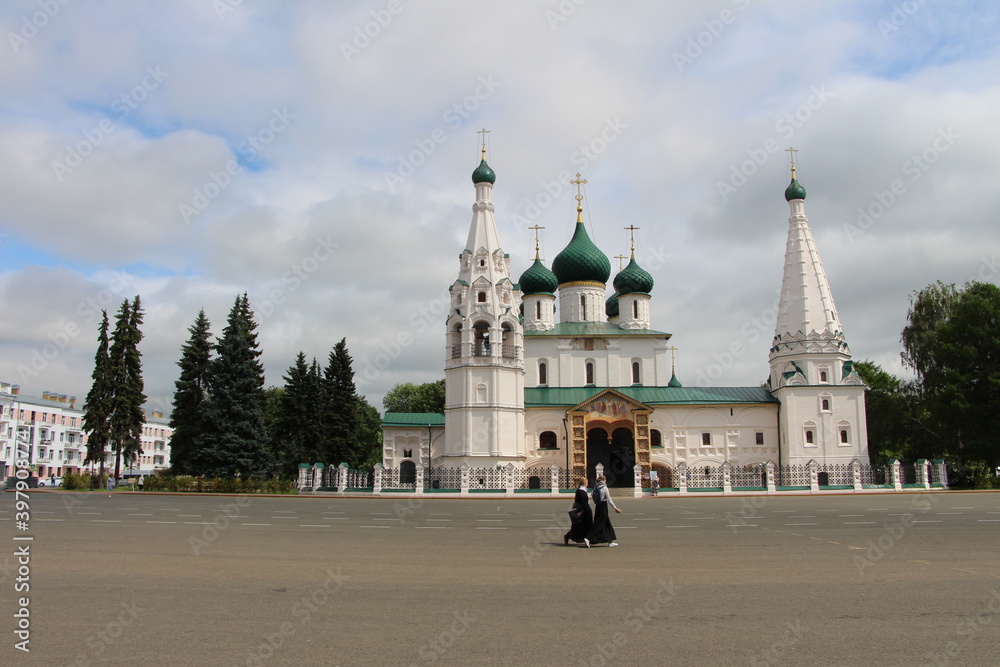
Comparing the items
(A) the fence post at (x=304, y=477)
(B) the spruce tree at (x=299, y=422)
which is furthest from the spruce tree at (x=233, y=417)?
(B) the spruce tree at (x=299, y=422)

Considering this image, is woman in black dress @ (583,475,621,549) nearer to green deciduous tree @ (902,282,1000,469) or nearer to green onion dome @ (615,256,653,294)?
green deciduous tree @ (902,282,1000,469)

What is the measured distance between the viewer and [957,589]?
7.75 m

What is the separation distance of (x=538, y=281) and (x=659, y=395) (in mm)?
10483

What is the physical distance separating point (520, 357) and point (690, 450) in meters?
11.1

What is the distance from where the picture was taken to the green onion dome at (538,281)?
151 feet

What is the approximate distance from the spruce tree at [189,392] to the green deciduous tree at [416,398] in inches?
1098

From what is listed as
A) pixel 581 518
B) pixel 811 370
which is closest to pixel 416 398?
pixel 811 370

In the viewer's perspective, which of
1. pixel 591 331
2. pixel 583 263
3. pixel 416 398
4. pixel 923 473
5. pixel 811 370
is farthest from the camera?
pixel 416 398

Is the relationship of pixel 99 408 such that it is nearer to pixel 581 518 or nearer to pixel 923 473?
pixel 581 518

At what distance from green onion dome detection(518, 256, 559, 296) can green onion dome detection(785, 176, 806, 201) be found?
47.4 feet

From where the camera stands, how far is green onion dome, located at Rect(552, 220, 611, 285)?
45250 millimetres

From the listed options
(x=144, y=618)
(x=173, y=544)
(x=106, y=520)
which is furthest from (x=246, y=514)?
(x=144, y=618)

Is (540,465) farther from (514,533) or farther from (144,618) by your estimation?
(144,618)

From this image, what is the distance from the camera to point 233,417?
35.6 meters
